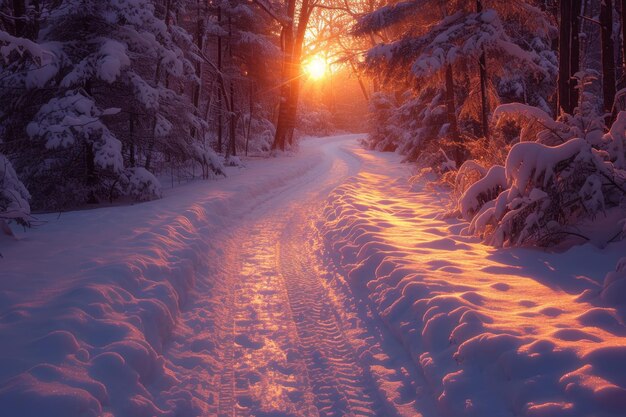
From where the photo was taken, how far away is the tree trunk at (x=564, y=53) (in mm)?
8703

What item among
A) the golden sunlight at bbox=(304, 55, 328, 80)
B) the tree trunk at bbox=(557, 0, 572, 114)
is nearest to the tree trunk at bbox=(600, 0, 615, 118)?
the tree trunk at bbox=(557, 0, 572, 114)

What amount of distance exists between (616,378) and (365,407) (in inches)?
64.9

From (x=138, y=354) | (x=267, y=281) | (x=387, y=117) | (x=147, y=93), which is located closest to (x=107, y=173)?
(x=147, y=93)

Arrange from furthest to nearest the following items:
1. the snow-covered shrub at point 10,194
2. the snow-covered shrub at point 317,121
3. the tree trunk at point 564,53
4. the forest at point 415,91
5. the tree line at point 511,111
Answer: the snow-covered shrub at point 317,121 < the tree trunk at point 564,53 < the snow-covered shrub at point 10,194 < the forest at point 415,91 < the tree line at point 511,111

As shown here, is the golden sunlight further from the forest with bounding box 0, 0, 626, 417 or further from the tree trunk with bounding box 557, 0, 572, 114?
the tree trunk with bounding box 557, 0, 572, 114

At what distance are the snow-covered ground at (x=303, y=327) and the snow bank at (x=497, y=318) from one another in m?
0.01

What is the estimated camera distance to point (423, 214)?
930 centimetres

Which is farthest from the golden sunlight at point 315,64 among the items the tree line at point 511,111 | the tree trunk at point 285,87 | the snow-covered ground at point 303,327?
the snow-covered ground at point 303,327

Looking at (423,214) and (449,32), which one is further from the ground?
(449,32)

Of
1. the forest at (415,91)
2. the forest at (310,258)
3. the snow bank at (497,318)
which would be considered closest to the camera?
the snow bank at (497,318)

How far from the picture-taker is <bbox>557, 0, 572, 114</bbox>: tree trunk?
28.6 feet

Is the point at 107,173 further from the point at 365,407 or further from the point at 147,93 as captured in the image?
the point at 365,407

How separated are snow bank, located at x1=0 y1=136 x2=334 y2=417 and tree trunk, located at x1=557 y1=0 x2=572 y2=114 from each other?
7.48m

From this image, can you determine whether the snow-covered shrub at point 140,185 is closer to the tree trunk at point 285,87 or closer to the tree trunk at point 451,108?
the tree trunk at point 451,108
